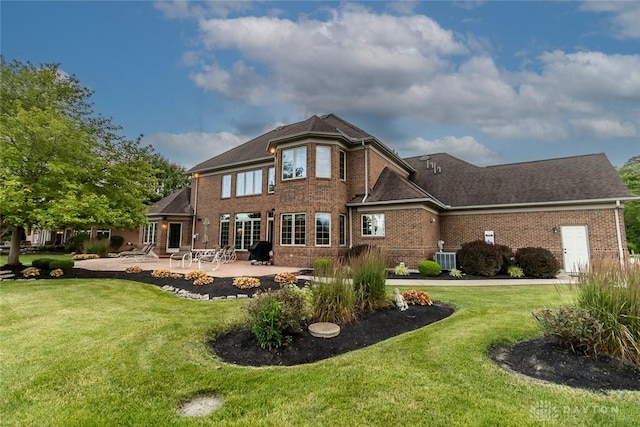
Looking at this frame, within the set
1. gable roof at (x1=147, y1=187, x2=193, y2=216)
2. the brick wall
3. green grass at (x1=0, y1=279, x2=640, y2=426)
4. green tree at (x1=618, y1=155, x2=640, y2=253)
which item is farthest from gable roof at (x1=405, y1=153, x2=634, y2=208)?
green tree at (x1=618, y1=155, x2=640, y2=253)

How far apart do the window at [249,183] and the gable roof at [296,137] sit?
2.63ft

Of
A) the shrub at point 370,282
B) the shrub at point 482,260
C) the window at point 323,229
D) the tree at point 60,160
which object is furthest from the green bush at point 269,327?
the shrub at point 482,260

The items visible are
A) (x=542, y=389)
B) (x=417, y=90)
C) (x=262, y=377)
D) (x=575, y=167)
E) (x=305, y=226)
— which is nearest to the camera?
(x=542, y=389)

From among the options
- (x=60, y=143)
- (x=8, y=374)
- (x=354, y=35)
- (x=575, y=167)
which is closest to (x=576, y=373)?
(x=8, y=374)

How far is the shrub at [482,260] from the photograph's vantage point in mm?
11680

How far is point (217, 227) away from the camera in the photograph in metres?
19.8

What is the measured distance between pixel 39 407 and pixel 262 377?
1.95 meters

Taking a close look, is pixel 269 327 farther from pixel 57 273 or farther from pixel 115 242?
pixel 115 242

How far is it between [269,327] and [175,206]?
65.1ft

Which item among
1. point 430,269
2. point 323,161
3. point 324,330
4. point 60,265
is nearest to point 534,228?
point 430,269

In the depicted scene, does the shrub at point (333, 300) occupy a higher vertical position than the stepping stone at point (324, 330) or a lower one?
higher

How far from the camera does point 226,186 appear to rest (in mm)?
19859

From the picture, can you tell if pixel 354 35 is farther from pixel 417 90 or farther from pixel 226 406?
pixel 226 406

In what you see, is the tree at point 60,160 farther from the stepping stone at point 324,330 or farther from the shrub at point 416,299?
the shrub at point 416,299
